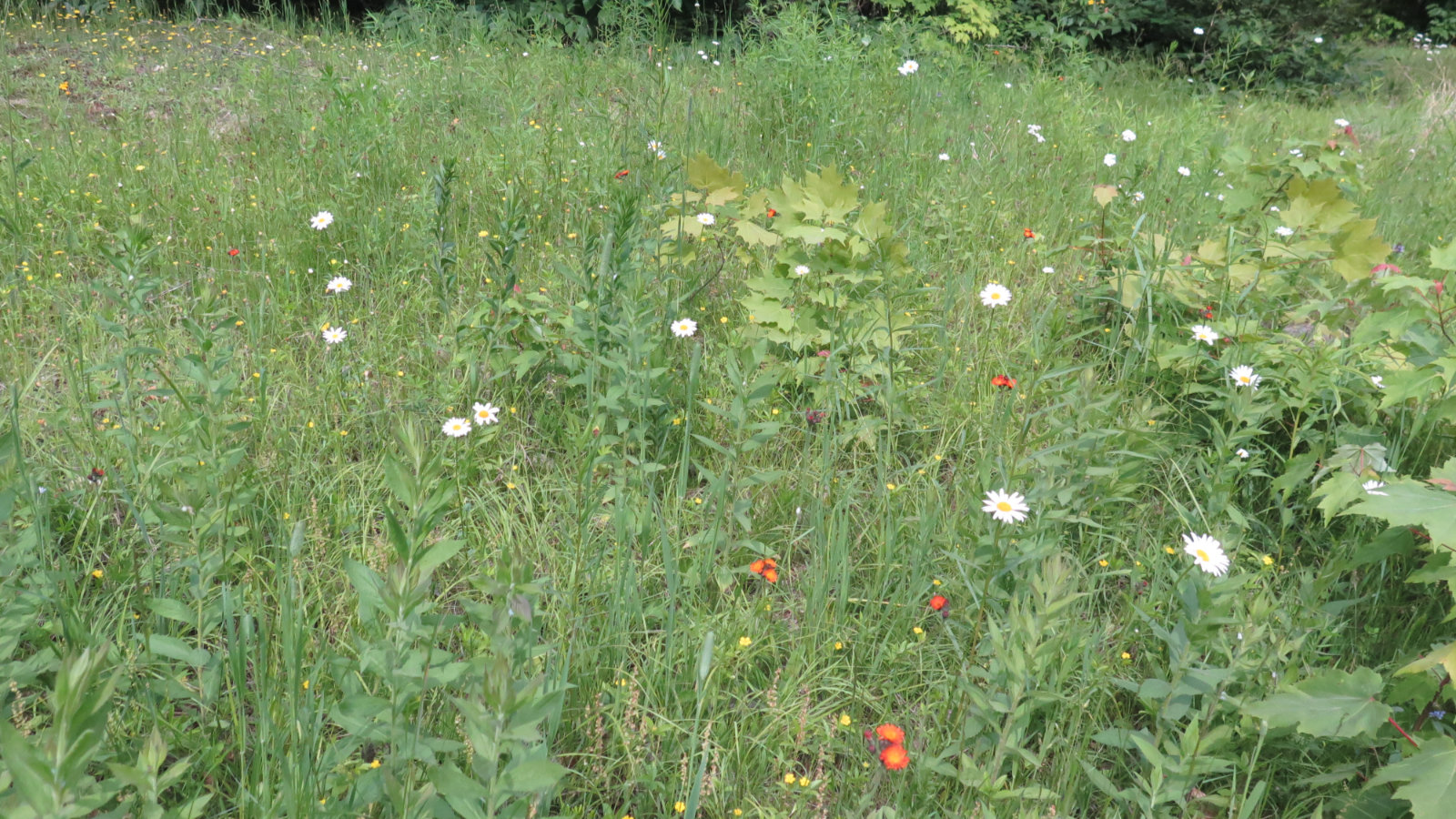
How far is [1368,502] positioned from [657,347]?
148 cm

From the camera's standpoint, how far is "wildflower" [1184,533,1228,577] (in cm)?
160

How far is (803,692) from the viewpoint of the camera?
1.57 metres

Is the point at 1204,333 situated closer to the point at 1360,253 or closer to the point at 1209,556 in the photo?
the point at 1360,253

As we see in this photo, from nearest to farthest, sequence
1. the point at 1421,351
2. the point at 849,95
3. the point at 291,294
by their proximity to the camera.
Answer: the point at 1421,351
the point at 291,294
the point at 849,95

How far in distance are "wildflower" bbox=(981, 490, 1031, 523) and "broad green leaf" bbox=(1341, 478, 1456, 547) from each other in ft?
1.78

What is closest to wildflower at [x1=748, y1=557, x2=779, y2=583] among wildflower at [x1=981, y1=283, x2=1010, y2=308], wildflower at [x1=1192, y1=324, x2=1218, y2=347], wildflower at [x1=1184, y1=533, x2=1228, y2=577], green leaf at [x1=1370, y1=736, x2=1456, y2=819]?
wildflower at [x1=1184, y1=533, x2=1228, y2=577]

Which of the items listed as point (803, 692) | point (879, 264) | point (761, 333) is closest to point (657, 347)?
point (761, 333)

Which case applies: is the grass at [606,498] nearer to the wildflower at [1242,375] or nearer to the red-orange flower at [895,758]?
the red-orange flower at [895,758]

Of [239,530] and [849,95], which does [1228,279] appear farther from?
[239,530]

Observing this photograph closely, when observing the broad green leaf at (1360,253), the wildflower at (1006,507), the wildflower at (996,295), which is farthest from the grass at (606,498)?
the broad green leaf at (1360,253)

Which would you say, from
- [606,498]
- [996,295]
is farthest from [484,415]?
[996,295]

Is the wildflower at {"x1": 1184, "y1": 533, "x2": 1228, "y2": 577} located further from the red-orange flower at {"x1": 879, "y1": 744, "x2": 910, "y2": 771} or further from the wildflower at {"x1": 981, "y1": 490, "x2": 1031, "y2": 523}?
the red-orange flower at {"x1": 879, "y1": 744, "x2": 910, "y2": 771}

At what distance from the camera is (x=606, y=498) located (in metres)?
1.84

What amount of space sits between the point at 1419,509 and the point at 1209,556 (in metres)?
0.33
